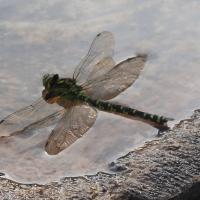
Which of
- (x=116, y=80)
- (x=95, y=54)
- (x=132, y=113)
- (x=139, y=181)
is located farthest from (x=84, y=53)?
(x=139, y=181)

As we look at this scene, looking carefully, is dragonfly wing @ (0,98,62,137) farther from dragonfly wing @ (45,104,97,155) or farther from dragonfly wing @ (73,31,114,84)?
dragonfly wing @ (73,31,114,84)

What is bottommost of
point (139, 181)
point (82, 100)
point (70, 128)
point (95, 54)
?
point (139, 181)

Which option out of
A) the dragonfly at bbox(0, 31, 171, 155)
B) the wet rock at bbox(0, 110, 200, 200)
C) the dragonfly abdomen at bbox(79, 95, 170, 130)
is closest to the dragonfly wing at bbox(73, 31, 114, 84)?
the dragonfly at bbox(0, 31, 171, 155)

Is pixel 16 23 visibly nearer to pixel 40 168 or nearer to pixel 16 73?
pixel 16 73

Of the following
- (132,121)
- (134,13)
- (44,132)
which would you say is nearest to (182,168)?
(132,121)

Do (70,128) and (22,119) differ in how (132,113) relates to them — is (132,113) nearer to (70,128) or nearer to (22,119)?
(70,128)

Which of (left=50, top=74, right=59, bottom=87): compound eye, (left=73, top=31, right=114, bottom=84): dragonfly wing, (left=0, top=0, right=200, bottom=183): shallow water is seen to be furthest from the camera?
(left=73, top=31, right=114, bottom=84): dragonfly wing

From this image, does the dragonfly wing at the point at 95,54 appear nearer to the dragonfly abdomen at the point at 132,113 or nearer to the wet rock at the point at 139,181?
the dragonfly abdomen at the point at 132,113

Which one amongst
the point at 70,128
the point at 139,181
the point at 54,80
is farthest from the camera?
the point at 54,80
